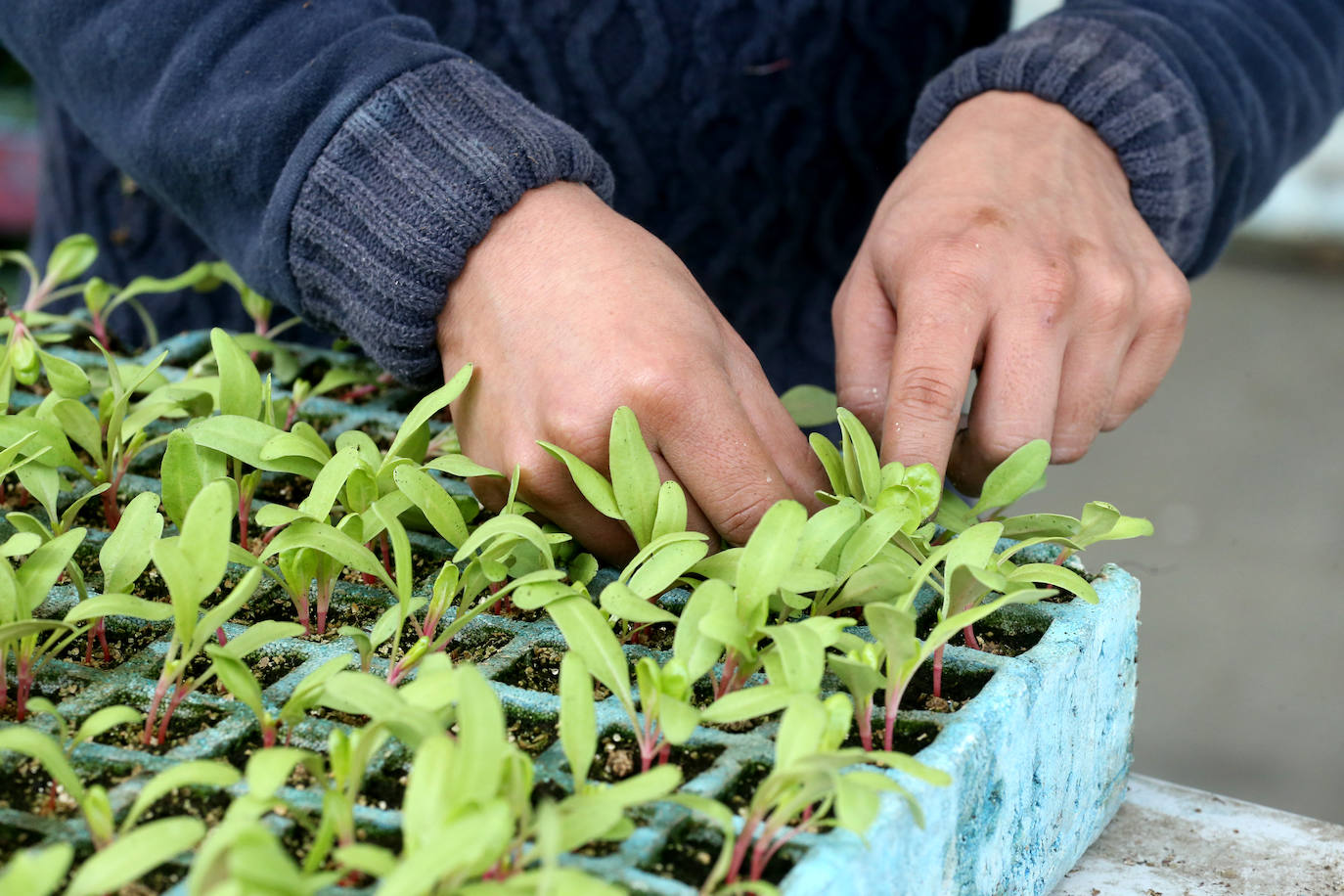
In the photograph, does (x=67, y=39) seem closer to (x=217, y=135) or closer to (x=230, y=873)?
(x=217, y=135)

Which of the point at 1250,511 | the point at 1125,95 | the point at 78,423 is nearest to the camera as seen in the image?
the point at 78,423

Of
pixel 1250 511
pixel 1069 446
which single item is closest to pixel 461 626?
pixel 1069 446

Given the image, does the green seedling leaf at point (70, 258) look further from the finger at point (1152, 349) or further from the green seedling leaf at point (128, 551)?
the finger at point (1152, 349)

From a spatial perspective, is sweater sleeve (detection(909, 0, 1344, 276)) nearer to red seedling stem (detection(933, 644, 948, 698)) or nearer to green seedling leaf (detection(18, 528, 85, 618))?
red seedling stem (detection(933, 644, 948, 698))

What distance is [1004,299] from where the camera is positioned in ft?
2.29

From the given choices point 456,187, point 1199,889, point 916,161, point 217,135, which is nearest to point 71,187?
point 217,135

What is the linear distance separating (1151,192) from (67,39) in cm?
82

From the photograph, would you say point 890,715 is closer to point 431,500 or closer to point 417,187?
point 431,500

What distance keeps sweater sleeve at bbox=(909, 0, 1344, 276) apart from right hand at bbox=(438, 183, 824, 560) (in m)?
0.41

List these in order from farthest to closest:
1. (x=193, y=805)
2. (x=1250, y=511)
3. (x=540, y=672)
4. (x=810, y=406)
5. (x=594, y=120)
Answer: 1. (x=1250, y=511)
2. (x=594, y=120)
3. (x=810, y=406)
4. (x=540, y=672)
5. (x=193, y=805)

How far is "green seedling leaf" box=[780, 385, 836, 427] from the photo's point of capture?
0.74m

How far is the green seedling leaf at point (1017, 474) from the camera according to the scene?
600 mm

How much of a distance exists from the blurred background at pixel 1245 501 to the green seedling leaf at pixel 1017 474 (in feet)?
3.89

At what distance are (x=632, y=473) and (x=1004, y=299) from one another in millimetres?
284
